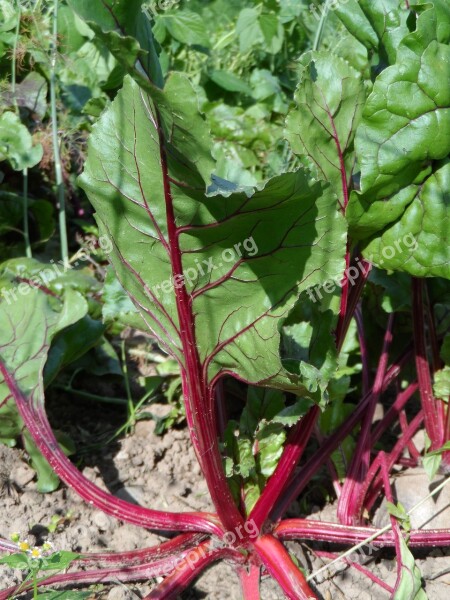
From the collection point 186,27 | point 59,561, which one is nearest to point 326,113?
point 59,561

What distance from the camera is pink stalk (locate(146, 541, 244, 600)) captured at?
1.70m

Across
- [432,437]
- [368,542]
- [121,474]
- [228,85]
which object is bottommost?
[368,542]

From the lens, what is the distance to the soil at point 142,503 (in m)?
1.86

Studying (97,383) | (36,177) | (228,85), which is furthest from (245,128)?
(97,383)

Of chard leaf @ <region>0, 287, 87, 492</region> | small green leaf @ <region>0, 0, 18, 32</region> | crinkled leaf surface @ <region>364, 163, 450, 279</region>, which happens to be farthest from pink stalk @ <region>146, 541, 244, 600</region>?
small green leaf @ <region>0, 0, 18, 32</region>

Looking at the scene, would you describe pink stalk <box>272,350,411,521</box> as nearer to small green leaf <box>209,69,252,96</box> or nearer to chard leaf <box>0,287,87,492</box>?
chard leaf <box>0,287,87,492</box>

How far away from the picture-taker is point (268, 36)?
3416 mm

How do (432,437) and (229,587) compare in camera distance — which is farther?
(432,437)

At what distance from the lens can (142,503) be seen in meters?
2.10

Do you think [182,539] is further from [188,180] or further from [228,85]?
[228,85]

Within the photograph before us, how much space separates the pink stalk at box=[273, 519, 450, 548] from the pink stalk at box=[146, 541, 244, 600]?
A: 0.18 metres

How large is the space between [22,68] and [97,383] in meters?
1.22

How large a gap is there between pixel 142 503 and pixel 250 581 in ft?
1.45

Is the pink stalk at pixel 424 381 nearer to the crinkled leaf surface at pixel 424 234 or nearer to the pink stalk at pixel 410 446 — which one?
the pink stalk at pixel 410 446
